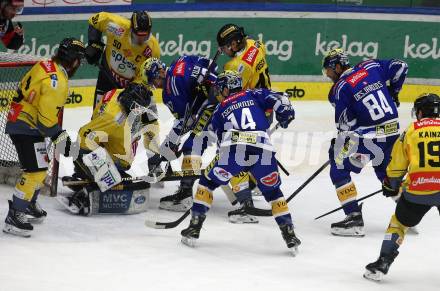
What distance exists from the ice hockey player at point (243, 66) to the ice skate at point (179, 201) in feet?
1.39

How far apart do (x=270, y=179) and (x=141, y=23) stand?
228 cm

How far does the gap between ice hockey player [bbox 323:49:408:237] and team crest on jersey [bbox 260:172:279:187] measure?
3.21ft

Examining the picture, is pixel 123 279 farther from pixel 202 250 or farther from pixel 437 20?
pixel 437 20

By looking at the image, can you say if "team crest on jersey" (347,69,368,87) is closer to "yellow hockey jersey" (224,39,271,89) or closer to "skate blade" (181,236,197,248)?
"yellow hockey jersey" (224,39,271,89)

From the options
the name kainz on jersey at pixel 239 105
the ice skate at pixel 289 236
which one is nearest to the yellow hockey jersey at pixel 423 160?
the ice skate at pixel 289 236

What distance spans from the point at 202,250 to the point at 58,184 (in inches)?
80.9

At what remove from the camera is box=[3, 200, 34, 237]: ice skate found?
24.1ft

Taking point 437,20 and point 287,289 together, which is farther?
point 437,20

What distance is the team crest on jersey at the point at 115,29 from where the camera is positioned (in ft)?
30.2

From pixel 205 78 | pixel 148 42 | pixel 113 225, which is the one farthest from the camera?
pixel 148 42

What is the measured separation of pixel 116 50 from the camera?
931 cm

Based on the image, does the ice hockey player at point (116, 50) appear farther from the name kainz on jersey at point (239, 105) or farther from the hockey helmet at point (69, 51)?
the name kainz on jersey at point (239, 105)

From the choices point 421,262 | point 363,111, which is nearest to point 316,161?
point 363,111

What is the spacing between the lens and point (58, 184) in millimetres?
8961
